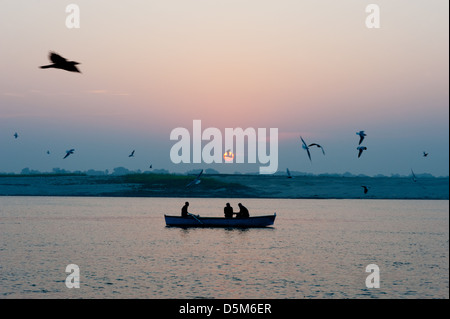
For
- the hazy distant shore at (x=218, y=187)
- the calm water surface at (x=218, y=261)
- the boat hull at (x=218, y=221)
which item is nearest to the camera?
the calm water surface at (x=218, y=261)

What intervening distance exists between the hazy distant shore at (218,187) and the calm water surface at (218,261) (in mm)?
71567

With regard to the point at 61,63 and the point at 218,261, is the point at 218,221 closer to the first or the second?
the point at 218,261

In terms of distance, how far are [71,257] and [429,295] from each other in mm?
20701

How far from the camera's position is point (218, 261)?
32.2 metres

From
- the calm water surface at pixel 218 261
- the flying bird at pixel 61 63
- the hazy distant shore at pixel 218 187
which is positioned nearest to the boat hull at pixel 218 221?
the calm water surface at pixel 218 261

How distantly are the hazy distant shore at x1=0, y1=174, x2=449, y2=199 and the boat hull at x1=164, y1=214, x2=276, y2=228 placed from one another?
70420 millimetres

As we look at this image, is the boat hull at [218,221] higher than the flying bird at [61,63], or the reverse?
the flying bird at [61,63]

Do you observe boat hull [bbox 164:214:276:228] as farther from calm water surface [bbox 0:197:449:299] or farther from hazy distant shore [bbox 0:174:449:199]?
hazy distant shore [bbox 0:174:449:199]

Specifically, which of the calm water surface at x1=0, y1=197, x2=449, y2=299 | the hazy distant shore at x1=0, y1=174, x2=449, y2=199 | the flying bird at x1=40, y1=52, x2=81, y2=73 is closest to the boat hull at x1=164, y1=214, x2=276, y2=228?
the calm water surface at x1=0, y1=197, x2=449, y2=299

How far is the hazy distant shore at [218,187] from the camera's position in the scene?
127 metres

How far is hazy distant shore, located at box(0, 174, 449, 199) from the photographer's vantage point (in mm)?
126938

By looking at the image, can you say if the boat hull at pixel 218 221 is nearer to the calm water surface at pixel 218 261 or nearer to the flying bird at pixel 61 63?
the calm water surface at pixel 218 261
